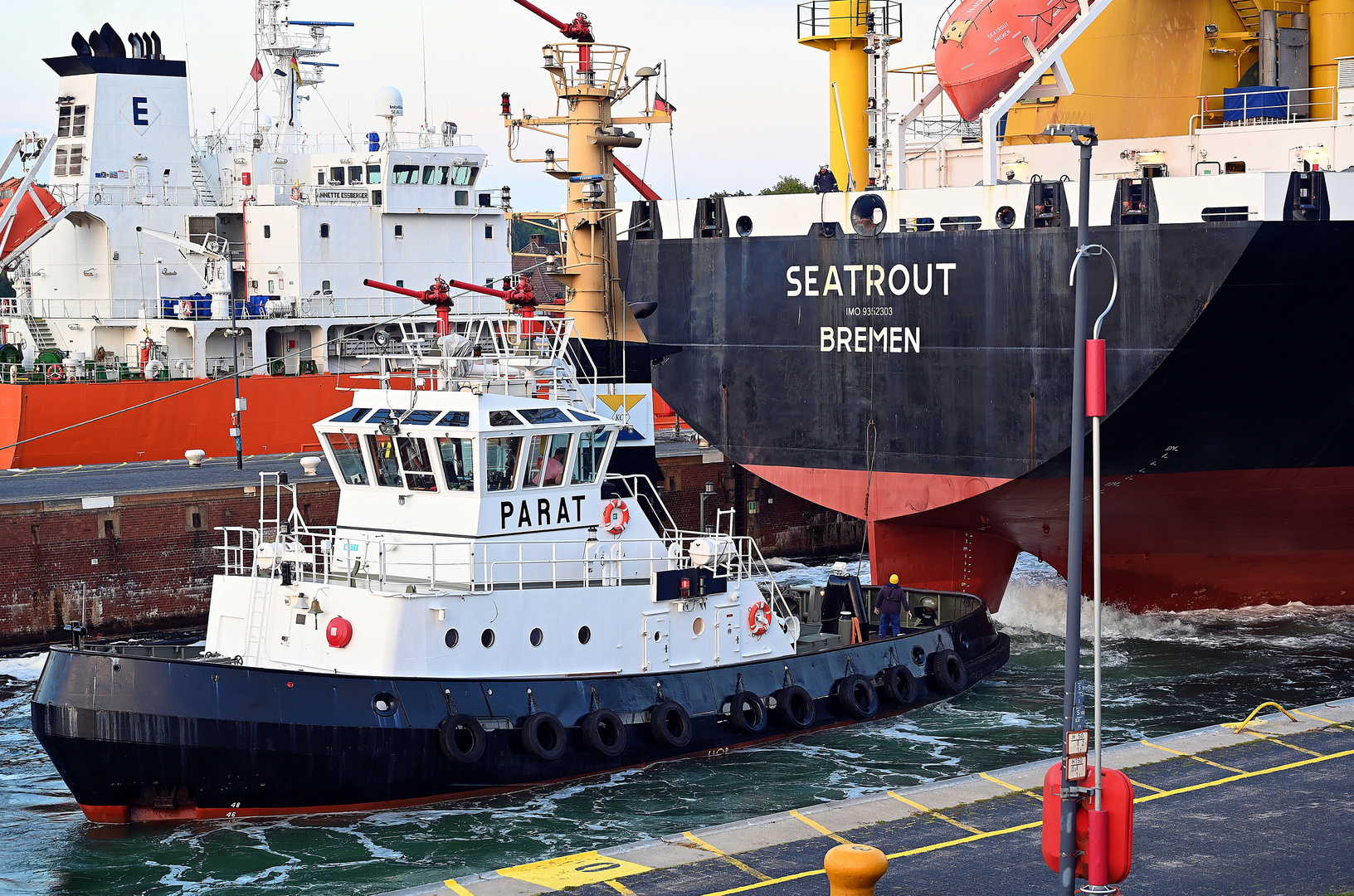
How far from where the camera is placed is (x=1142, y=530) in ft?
64.5

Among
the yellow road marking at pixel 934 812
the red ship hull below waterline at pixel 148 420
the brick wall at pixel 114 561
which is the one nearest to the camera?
the yellow road marking at pixel 934 812

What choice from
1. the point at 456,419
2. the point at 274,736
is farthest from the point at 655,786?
the point at 456,419

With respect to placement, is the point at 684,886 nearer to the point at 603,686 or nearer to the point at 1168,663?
the point at 603,686

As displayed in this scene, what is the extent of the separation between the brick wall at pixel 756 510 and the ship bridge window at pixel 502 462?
14650 mm

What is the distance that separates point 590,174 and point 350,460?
651cm

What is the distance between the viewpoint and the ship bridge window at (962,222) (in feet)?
63.1

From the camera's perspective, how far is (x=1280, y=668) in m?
18.3

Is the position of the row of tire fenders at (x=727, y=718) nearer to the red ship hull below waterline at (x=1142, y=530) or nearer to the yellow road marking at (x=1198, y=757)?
the red ship hull below waterline at (x=1142, y=530)

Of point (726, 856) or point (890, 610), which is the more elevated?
point (890, 610)

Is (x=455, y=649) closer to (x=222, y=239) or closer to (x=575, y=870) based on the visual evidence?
(x=575, y=870)

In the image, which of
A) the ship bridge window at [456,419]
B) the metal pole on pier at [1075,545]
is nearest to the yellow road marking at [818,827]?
the metal pole on pier at [1075,545]

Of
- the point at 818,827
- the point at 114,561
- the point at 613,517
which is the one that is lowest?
the point at 818,827

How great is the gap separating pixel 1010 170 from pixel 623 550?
9.36 metres

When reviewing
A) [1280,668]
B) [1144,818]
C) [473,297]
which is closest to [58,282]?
[473,297]
